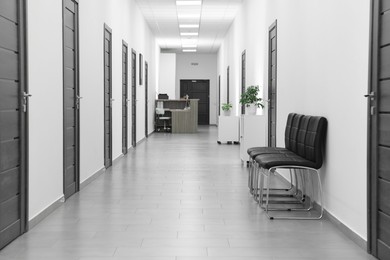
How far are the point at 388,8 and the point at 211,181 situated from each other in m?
4.05

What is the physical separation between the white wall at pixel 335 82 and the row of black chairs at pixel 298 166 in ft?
0.35

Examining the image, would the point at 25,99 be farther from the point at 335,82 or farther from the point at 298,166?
the point at 335,82

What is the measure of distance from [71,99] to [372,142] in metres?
3.52

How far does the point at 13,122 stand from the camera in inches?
152

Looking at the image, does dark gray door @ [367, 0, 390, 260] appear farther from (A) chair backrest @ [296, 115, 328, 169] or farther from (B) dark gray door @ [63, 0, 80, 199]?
(B) dark gray door @ [63, 0, 80, 199]

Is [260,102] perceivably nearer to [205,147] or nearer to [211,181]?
[211,181]

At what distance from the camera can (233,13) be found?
543 inches

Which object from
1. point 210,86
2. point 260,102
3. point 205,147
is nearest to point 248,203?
point 260,102

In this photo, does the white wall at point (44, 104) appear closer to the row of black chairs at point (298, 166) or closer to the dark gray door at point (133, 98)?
the row of black chairs at point (298, 166)

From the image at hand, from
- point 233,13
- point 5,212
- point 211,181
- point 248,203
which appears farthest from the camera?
point 233,13

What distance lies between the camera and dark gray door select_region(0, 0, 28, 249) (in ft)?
12.0

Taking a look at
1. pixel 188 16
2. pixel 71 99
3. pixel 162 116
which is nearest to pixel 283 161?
pixel 71 99

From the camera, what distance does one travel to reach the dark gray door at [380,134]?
10.8ft

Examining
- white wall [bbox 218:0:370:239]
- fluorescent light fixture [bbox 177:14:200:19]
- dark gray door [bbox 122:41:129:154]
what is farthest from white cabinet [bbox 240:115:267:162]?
fluorescent light fixture [bbox 177:14:200:19]
